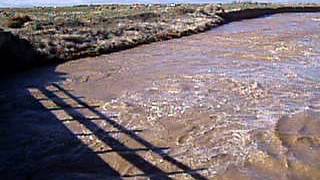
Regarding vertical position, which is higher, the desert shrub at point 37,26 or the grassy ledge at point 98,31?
the desert shrub at point 37,26

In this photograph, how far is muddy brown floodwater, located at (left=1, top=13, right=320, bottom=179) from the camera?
31.2ft

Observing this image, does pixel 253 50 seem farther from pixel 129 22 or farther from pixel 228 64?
pixel 129 22

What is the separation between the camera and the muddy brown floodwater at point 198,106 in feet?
31.2

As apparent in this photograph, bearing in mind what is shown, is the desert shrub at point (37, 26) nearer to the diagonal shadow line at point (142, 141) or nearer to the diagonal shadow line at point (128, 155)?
the diagonal shadow line at point (142, 141)

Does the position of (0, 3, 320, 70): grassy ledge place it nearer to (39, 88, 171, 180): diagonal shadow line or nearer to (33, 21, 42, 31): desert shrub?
(33, 21, 42, 31): desert shrub

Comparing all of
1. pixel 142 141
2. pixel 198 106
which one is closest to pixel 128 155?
pixel 142 141

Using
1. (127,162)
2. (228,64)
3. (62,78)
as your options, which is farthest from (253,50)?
(127,162)

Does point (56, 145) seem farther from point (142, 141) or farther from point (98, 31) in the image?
point (98, 31)

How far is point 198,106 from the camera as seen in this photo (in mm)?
13117

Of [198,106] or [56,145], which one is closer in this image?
[56,145]

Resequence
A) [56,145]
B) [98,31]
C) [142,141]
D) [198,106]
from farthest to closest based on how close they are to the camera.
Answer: [98,31] < [198,106] < [142,141] < [56,145]

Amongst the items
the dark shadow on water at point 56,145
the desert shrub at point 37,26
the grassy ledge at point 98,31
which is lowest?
the grassy ledge at point 98,31

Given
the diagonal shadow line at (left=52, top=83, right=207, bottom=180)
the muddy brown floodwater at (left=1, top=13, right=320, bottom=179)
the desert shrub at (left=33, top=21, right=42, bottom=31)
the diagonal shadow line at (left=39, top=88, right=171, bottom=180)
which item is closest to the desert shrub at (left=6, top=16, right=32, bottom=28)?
the desert shrub at (left=33, top=21, right=42, bottom=31)

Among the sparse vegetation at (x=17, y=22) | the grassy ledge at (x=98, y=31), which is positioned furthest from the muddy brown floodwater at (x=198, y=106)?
the sparse vegetation at (x=17, y=22)
